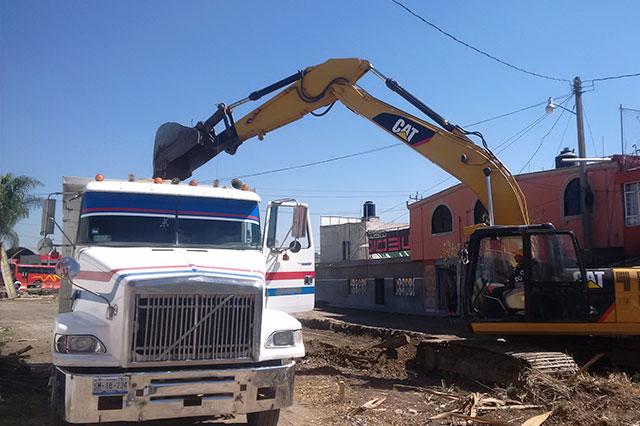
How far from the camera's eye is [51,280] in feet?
165

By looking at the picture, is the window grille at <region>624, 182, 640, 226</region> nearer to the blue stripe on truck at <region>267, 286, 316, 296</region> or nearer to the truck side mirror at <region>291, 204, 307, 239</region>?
the blue stripe on truck at <region>267, 286, 316, 296</region>

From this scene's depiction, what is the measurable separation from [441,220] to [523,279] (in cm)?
1809

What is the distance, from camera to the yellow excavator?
9.73 metres

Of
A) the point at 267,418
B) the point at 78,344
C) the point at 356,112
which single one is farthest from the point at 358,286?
the point at 78,344

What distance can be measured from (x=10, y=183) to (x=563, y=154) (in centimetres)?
4435

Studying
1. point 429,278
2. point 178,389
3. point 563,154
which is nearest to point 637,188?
point 563,154

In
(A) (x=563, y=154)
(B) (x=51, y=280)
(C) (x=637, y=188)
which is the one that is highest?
(A) (x=563, y=154)

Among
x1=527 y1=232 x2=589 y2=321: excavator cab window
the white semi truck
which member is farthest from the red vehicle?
x1=527 y1=232 x2=589 y2=321: excavator cab window

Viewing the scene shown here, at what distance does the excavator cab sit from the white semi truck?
4.47 m

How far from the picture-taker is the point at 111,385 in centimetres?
565

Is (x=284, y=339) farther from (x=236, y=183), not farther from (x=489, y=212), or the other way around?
(x=489, y=212)

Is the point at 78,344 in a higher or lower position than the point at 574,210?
lower

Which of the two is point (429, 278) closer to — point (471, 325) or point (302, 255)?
point (471, 325)

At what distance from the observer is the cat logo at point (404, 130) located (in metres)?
11.6
